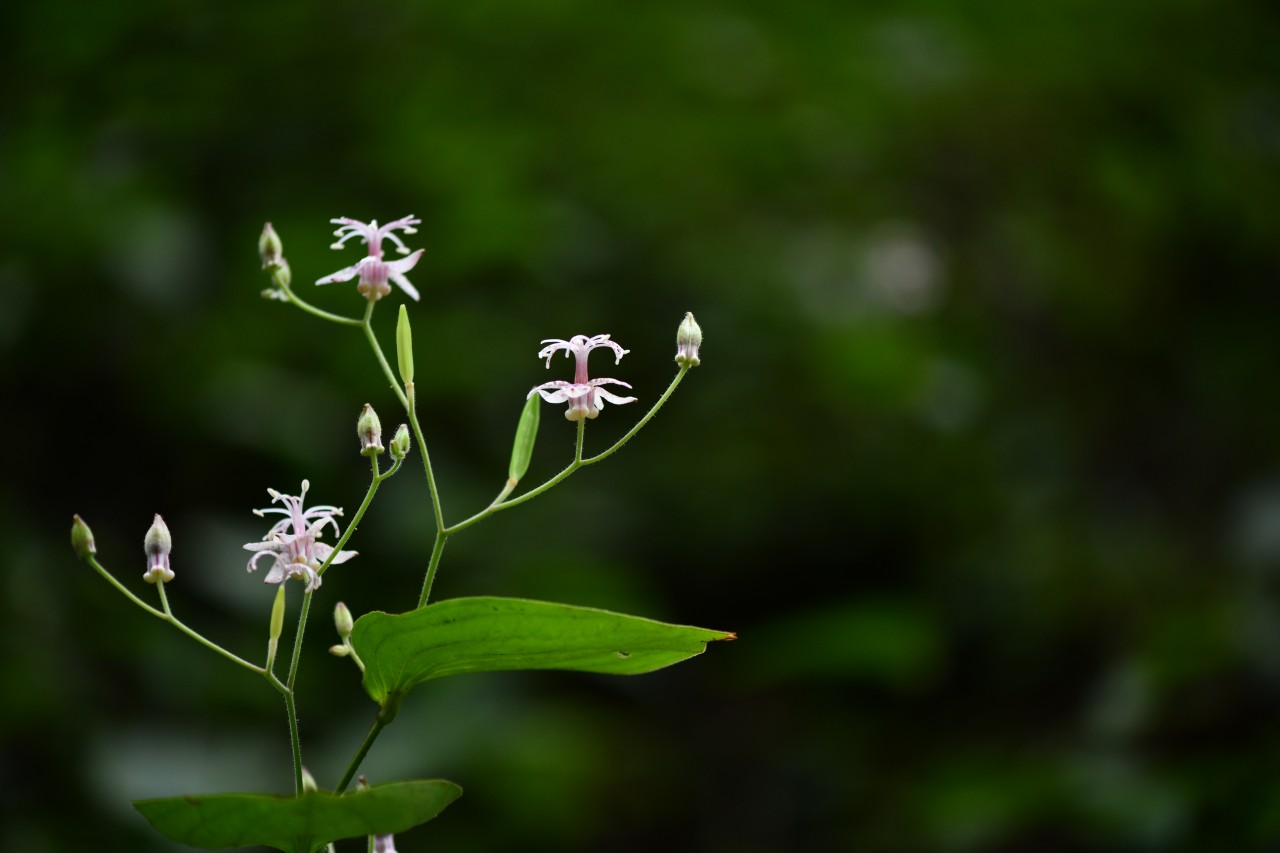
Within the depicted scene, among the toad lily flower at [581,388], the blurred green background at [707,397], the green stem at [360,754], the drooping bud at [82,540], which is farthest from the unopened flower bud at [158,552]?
the blurred green background at [707,397]

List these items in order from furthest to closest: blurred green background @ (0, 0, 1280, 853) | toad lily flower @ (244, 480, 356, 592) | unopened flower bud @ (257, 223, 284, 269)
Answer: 1. blurred green background @ (0, 0, 1280, 853)
2. unopened flower bud @ (257, 223, 284, 269)
3. toad lily flower @ (244, 480, 356, 592)

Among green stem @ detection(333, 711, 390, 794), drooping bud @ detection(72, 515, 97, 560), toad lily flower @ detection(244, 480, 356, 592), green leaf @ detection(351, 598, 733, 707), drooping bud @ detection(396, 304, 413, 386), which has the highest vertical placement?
drooping bud @ detection(396, 304, 413, 386)

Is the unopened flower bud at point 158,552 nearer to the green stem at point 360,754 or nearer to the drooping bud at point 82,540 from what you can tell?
the drooping bud at point 82,540

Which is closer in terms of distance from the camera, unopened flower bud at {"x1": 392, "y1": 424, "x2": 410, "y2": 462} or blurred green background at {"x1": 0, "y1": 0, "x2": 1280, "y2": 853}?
unopened flower bud at {"x1": 392, "y1": 424, "x2": 410, "y2": 462}

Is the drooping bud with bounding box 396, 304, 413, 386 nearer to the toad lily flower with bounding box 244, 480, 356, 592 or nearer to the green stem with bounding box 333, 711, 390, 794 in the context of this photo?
the toad lily flower with bounding box 244, 480, 356, 592

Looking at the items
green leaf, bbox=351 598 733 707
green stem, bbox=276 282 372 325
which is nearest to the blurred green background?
green leaf, bbox=351 598 733 707
